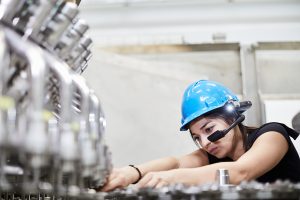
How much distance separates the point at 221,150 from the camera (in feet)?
5.58

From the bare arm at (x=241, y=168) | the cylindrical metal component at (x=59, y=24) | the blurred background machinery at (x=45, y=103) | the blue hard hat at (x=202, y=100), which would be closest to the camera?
the blurred background machinery at (x=45, y=103)

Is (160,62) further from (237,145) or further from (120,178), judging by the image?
(120,178)

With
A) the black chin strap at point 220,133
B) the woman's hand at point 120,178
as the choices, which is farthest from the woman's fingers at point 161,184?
the black chin strap at point 220,133

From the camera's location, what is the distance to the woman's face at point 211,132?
1627 millimetres

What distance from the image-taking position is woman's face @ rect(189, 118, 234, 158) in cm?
163

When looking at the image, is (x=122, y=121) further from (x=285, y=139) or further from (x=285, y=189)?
(x=285, y=189)

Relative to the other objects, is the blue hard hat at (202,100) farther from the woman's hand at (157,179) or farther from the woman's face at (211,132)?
the woman's hand at (157,179)

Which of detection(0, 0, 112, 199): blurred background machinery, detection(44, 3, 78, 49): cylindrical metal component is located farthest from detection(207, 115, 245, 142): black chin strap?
detection(44, 3, 78, 49): cylindrical metal component

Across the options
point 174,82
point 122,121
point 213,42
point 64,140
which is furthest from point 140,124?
point 64,140

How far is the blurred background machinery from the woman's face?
71 centimetres

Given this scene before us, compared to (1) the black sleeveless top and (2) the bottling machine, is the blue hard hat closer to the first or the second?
(1) the black sleeveless top

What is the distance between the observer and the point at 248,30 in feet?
11.5

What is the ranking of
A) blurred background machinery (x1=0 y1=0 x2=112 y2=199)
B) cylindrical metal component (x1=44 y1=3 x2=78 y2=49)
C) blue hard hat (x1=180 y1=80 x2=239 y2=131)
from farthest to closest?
blue hard hat (x1=180 y1=80 x2=239 y2=131) < cylindrical metal component (x1=44 y1=3 x2=78 y2=49) < blurred background machinery (x1=0 y1=0 x2=112 y2=199)

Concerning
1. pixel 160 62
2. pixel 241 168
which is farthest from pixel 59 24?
pixel 160 62
